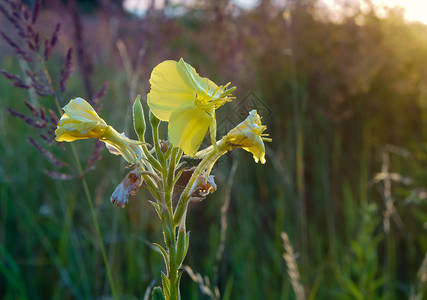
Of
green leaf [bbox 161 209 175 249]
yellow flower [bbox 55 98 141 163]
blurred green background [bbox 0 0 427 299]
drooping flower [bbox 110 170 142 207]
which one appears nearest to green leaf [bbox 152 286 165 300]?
green leaf [bbox 161 209 175 249]

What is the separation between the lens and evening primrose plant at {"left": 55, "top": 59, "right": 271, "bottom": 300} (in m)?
0.93

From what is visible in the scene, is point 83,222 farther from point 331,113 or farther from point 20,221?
point 331,113

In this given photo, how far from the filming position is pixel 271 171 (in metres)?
3.26

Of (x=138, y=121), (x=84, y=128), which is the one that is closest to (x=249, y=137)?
(x=138, y=121)

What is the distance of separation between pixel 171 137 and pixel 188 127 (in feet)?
0.16

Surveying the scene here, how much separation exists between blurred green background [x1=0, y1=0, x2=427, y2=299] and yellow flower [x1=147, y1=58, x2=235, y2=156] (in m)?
1.11

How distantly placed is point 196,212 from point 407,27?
2.42 meters

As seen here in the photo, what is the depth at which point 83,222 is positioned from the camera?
2.83m

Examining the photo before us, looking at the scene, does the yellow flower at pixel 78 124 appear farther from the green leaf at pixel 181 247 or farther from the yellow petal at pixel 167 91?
the green leaf at pixel 181 247

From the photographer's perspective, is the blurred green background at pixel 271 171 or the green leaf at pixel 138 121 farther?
the blurred green background at pixel 271 171

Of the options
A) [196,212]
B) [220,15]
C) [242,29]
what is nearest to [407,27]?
[242,29]

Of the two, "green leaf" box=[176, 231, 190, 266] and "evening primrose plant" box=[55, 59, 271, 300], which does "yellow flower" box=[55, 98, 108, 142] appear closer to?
"evening primrose plant" box=[55, 59, 271, 300]

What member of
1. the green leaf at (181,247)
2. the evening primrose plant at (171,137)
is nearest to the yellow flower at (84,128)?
the evening primrose plant at (171,137)

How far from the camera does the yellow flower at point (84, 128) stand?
0.95m
